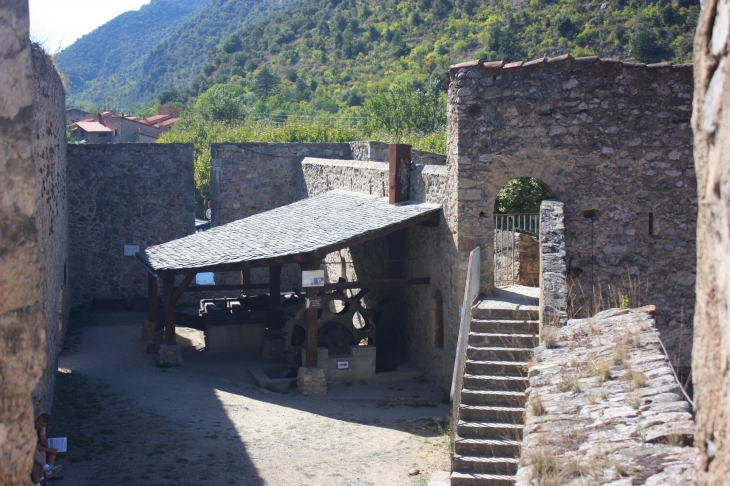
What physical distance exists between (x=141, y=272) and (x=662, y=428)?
17.6m

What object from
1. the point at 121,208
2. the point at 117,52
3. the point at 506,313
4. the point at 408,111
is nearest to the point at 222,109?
the point at 408,111

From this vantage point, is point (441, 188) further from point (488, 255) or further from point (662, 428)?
point (662, 428)

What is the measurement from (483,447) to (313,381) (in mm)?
4344

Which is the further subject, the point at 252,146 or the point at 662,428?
the point at 252,146

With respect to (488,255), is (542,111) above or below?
above

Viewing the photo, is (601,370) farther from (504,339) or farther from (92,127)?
(92,127)

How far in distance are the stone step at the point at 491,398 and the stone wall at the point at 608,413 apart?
9.30 ft

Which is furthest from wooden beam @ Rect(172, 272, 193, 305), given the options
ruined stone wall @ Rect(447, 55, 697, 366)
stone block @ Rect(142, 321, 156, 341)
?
ruined stone wall @ Rect(447, 55, 697, 366)

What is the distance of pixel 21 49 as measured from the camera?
2.98m

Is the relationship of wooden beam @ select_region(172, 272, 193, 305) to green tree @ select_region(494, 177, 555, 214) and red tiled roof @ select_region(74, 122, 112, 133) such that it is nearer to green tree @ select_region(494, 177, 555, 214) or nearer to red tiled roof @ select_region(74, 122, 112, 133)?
green tree @ select_region(494, 177, 555, 214)

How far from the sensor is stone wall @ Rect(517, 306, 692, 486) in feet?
15.2

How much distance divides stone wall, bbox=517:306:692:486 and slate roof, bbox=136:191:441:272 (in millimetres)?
5955

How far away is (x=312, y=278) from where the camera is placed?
42.5 feet

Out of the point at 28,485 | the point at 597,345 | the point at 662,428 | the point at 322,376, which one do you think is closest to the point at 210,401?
the point at 322,376
